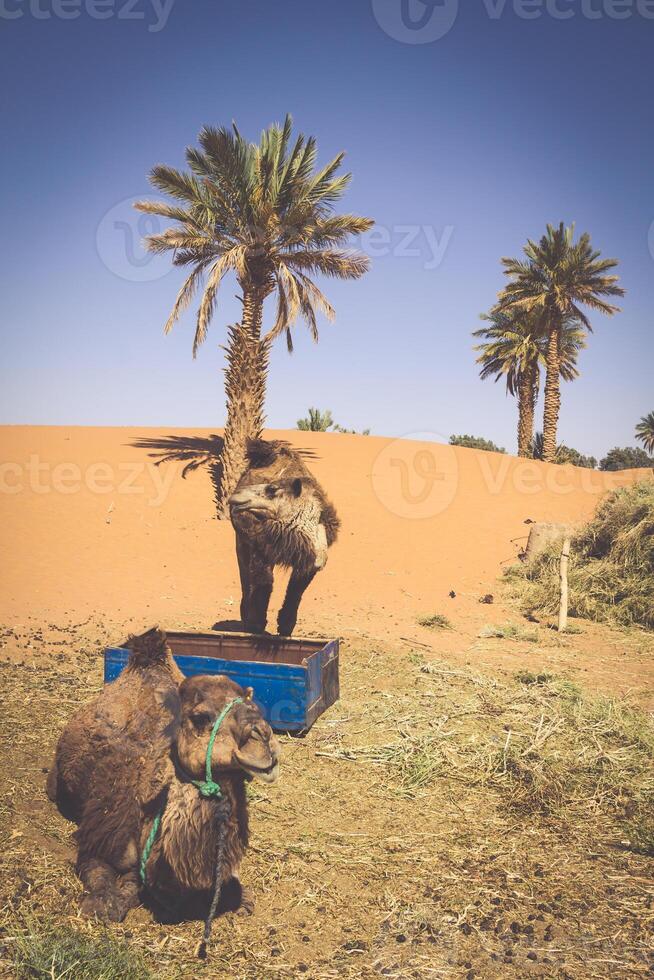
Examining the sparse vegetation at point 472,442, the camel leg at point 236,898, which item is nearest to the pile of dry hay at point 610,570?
the camel leg at point 236,898

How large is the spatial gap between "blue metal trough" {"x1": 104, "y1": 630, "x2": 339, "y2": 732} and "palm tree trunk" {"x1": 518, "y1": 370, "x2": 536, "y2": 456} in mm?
27571

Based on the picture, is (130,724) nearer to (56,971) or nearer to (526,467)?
(56,971)

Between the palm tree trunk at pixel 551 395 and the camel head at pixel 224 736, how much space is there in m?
29.0

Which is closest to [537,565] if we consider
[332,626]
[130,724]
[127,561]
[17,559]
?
[332,626]

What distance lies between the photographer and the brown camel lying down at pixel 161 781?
9.18 feet

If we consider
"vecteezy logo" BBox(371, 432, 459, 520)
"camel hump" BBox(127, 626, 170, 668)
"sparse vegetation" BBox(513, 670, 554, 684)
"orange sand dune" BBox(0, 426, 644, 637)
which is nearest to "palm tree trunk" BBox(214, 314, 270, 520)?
"orange sand dune" BBox(0, 426, 644, 637)

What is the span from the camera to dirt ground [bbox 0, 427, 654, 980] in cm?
317

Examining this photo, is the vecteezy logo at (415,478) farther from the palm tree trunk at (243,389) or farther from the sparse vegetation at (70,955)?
the sparse vegetation at (70,955)

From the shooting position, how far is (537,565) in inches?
585

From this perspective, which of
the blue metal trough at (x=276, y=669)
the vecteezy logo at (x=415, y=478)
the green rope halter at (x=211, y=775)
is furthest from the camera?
the vecteezy logo at (x=415, y=478)

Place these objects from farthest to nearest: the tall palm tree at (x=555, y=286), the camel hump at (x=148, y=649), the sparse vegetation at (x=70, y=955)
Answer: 1. the tall palm tree at (x=555, y=286)
2. the camel hump at (x=148, y=649)
3. the sparse vegetation at (x=70, y=955)

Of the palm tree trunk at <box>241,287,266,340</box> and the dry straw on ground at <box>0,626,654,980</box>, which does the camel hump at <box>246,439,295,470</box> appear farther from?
the palm tree trunk at <box>241,287,266,340</box>

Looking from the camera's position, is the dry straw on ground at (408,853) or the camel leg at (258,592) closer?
the dry straw on ground at (408,853)

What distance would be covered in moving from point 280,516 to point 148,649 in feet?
8.19
